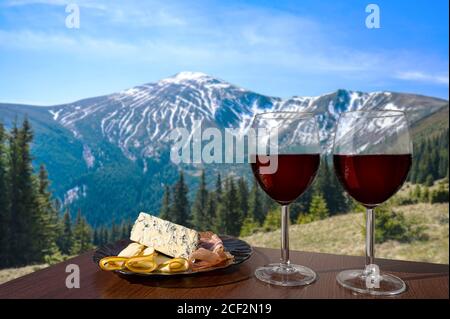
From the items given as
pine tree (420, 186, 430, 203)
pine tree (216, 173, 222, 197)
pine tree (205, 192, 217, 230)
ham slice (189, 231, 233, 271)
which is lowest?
pine tree (205, 192, 217, 230)

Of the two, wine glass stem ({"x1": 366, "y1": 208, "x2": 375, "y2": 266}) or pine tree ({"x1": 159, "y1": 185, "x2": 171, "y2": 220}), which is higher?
wine glass stem ({"x1": 366, "y1": 208, "x2": 375, "y2": 266})

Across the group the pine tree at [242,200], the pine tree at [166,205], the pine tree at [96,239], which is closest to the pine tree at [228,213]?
the pine tree at [242,200]

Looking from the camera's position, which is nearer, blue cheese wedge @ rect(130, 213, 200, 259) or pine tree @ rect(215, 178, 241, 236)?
blue cheese wedge @ rect(130, 213, 200, 259)

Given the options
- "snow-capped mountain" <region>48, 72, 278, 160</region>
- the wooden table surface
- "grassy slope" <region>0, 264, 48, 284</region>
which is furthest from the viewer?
"snow-capped mountain" <region>48, 72, 278, 160</region>

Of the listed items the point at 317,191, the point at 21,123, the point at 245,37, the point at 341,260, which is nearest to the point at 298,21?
the point at 245,37

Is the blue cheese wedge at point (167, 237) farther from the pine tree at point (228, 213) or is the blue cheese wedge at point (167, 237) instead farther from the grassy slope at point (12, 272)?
the pine tree at point (228, 213)

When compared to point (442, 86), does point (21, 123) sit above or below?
below

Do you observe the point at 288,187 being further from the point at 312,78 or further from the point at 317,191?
the point at 312,78

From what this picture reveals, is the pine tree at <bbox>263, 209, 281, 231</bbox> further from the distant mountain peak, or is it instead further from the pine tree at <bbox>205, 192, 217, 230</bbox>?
the distant mountain peak

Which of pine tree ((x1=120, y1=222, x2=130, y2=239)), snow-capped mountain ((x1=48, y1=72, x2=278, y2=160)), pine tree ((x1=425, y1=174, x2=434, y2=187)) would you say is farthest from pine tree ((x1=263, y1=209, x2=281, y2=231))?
snow-capped mountain ((x1=48, y1=72, x2=278, y2=160))
